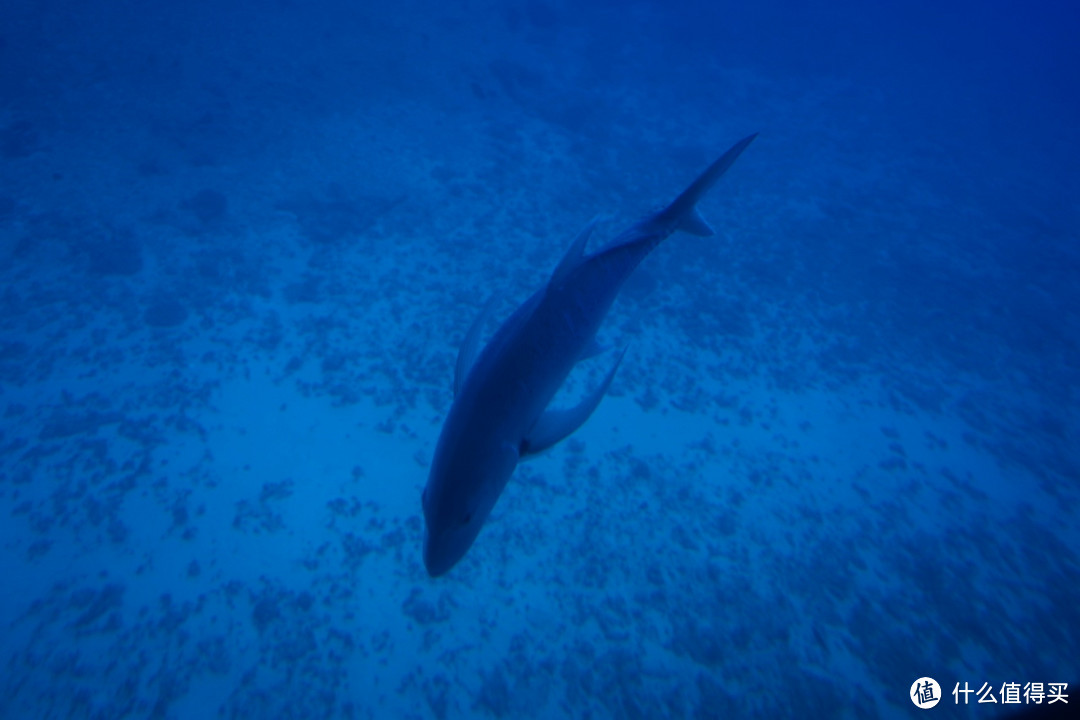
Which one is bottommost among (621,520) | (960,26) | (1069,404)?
(621,520)

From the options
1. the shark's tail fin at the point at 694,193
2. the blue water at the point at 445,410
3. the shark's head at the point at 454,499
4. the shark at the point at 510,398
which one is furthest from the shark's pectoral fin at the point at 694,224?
the blue water at the point at 445,410

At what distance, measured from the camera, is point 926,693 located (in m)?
4.36

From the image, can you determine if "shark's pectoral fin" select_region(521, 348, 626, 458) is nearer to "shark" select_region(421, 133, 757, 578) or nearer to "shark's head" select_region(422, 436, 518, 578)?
"shark" select_region(421, 133, 757, 578)

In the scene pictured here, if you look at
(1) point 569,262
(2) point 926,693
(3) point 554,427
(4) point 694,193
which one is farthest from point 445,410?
(2) point 926,693

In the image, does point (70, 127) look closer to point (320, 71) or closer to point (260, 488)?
point (320, 71)

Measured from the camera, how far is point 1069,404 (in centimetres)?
767

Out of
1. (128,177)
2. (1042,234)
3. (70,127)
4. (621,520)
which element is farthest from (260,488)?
(1042,234)

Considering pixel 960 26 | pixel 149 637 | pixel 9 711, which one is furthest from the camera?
pixel 960 26

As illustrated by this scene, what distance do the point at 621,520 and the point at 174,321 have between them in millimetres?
7125

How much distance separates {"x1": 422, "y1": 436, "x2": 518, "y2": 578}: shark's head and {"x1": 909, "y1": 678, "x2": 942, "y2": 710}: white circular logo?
5.13 metres

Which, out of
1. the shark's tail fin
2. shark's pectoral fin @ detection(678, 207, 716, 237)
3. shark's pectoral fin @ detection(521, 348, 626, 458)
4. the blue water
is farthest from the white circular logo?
the shark's tail fin

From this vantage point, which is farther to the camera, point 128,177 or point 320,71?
point 320,71

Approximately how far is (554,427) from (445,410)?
337 cm

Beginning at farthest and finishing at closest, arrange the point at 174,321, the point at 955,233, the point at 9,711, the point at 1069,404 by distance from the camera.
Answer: the point at 955,233 < the point at 1069,404 < the point at 174,321 < the point at 9,711
